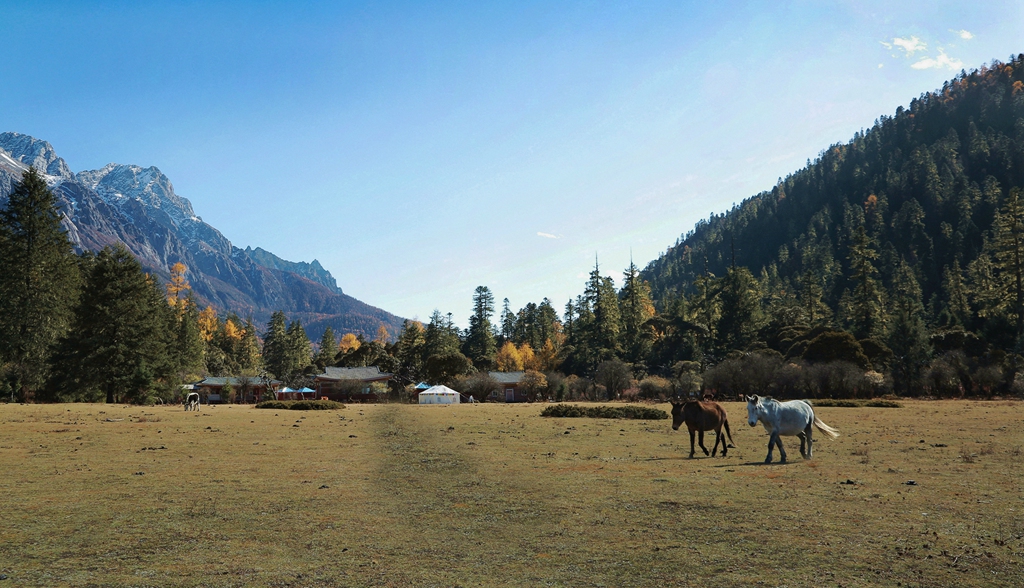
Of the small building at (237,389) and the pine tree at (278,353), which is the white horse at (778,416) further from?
the pine tree at (278,353)

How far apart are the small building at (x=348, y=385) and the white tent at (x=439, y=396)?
1872cm

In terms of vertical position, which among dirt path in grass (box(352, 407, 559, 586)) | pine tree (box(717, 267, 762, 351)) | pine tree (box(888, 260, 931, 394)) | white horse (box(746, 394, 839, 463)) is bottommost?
dirt path in grass (box(352, 407, 559, 586))

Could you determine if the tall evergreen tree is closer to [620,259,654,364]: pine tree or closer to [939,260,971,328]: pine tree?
[620,259,654,364]: pine tree

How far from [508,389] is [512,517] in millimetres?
88491

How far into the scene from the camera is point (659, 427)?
30.2m

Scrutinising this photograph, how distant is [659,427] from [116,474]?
23.2 m

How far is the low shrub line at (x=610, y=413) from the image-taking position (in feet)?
124

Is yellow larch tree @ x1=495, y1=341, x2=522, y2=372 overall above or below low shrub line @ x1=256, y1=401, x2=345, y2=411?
above

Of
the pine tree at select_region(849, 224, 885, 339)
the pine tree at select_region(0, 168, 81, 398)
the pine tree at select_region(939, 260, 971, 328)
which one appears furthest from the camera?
the pine tree at select_region(939, 260, 971, 328)

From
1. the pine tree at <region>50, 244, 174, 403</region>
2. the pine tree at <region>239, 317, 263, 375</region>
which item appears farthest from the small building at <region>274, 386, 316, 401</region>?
the pine tree at <region>50, 244, 174, 403</region>

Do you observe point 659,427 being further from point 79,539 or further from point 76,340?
point 76,340

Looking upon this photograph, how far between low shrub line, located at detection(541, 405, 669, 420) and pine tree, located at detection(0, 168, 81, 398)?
40091 millimetres

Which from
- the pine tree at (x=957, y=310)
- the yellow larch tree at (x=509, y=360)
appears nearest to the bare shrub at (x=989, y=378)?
the pine tree at (x=957, y=310)

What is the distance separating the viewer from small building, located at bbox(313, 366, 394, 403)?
329 ft
